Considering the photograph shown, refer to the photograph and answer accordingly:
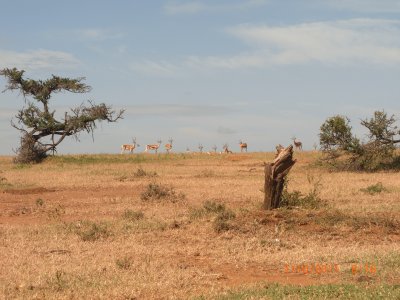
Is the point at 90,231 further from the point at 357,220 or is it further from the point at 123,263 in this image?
the point at 357,220

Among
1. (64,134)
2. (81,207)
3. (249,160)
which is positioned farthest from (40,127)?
(81,207)

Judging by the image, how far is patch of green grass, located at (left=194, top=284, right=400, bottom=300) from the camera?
7762 millimetres

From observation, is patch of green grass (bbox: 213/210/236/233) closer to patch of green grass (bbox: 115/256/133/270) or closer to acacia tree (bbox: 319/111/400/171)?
patch of green grass (bbox: 115/256/133/270)

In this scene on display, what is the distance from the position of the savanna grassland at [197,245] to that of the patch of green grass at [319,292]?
0.04 ft

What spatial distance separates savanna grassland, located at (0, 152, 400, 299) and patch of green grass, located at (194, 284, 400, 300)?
1cm

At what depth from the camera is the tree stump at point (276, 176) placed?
602 inches

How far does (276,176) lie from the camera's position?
1538 cm

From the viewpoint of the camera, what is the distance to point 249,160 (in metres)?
42.2

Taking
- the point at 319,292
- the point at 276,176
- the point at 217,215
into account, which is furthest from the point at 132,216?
the point at 319,292

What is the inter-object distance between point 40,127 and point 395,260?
1436 inches

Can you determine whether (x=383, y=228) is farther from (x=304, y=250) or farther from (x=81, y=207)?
(x=81, y=207)

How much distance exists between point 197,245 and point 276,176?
13.0 feet
